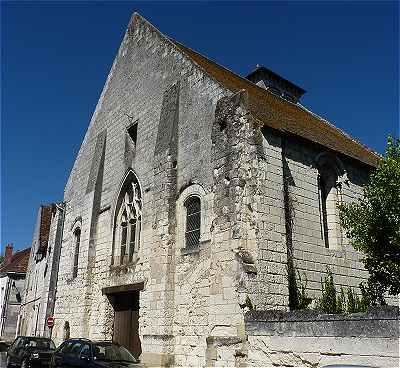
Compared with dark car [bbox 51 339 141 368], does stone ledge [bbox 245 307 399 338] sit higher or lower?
higher

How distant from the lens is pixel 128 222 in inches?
584

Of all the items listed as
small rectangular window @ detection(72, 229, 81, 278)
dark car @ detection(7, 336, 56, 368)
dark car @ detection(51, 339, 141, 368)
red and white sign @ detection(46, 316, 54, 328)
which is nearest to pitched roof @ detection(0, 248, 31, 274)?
red and white sign @ detection(46, 316, 54, 328)

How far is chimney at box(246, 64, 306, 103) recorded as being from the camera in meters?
23.1

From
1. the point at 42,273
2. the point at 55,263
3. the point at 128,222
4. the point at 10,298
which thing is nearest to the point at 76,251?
the point at 55,263

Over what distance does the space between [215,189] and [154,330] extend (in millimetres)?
4005

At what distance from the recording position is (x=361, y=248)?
10781 millimetres

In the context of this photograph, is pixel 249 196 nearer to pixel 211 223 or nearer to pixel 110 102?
pixel 211 223

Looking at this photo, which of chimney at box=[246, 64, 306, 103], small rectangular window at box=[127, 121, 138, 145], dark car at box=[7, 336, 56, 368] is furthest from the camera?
chimney at box=[246, 64, 306, 103]

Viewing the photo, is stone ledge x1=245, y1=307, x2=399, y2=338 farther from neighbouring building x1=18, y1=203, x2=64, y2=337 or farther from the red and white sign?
neighbouring building x1=18, y1=203, x2=64, y2=337

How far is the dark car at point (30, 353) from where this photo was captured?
12.9 meters

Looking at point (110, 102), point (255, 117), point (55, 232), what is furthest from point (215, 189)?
point (55, 232)

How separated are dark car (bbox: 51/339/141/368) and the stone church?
1.62m

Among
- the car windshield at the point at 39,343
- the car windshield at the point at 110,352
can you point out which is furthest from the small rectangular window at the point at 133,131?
the car windshield at the point at 110,352

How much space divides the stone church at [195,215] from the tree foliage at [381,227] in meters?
0.88
